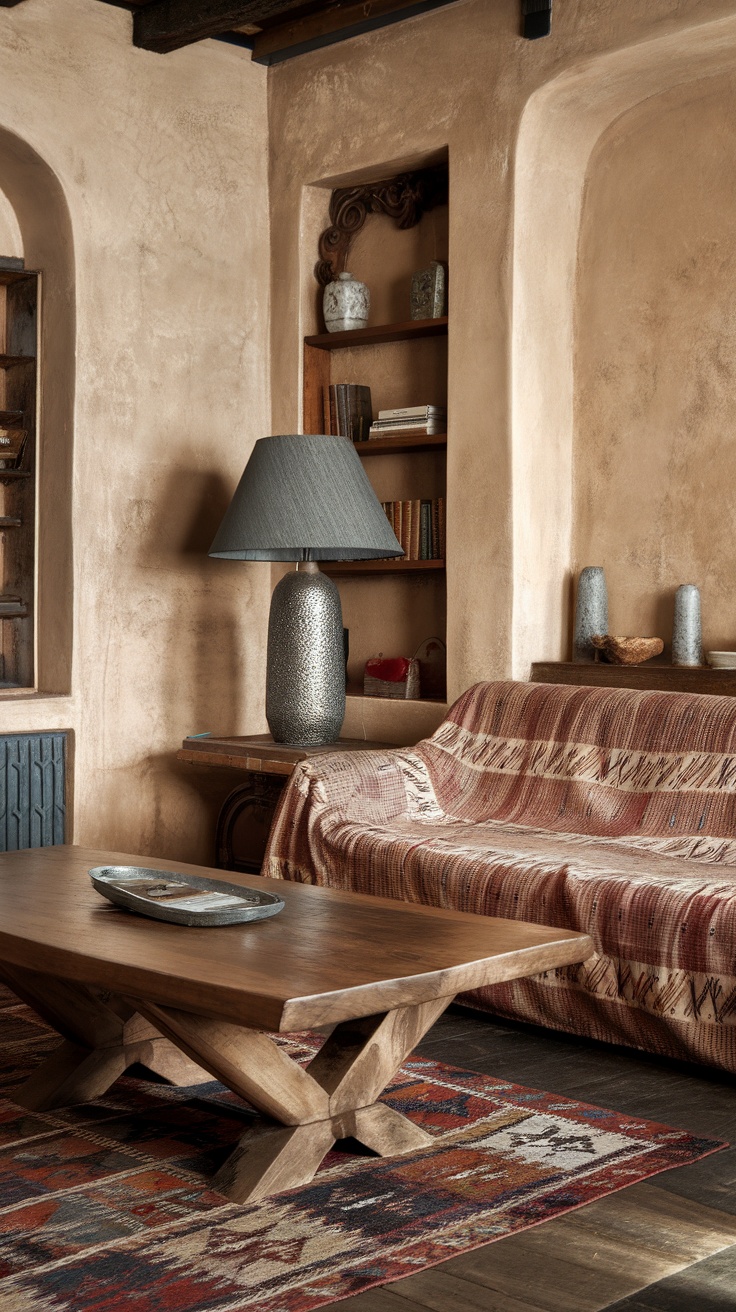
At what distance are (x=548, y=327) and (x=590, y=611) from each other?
0.97m

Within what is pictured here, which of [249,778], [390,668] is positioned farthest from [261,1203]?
[390,668]

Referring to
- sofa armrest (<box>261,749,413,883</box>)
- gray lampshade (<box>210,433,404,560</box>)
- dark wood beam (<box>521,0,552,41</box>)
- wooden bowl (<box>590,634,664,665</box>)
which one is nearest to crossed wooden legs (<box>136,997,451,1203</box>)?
sofa armrest (<box>261,749,413,883</box>)

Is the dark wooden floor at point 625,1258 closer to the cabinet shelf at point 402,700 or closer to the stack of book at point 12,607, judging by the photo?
the cabinet shelf at point 402,700

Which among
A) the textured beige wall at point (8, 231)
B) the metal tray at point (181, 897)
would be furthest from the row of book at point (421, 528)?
the metal tray at point (181, 897)

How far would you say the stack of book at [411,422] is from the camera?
4.77m

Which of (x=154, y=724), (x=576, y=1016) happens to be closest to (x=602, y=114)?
(x=154, y=724)

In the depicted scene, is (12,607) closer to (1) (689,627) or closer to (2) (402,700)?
(2) (402,700)

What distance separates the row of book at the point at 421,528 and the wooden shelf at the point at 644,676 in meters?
0.63

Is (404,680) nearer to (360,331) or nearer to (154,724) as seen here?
(154,724)

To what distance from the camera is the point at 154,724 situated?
4.96m

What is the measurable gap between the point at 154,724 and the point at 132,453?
39.0 inches

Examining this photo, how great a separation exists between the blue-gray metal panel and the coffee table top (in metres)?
1.89

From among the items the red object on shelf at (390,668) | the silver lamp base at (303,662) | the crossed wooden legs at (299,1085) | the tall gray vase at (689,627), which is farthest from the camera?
the red object on shelf at (390,668)

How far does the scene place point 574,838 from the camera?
11.8 ft
